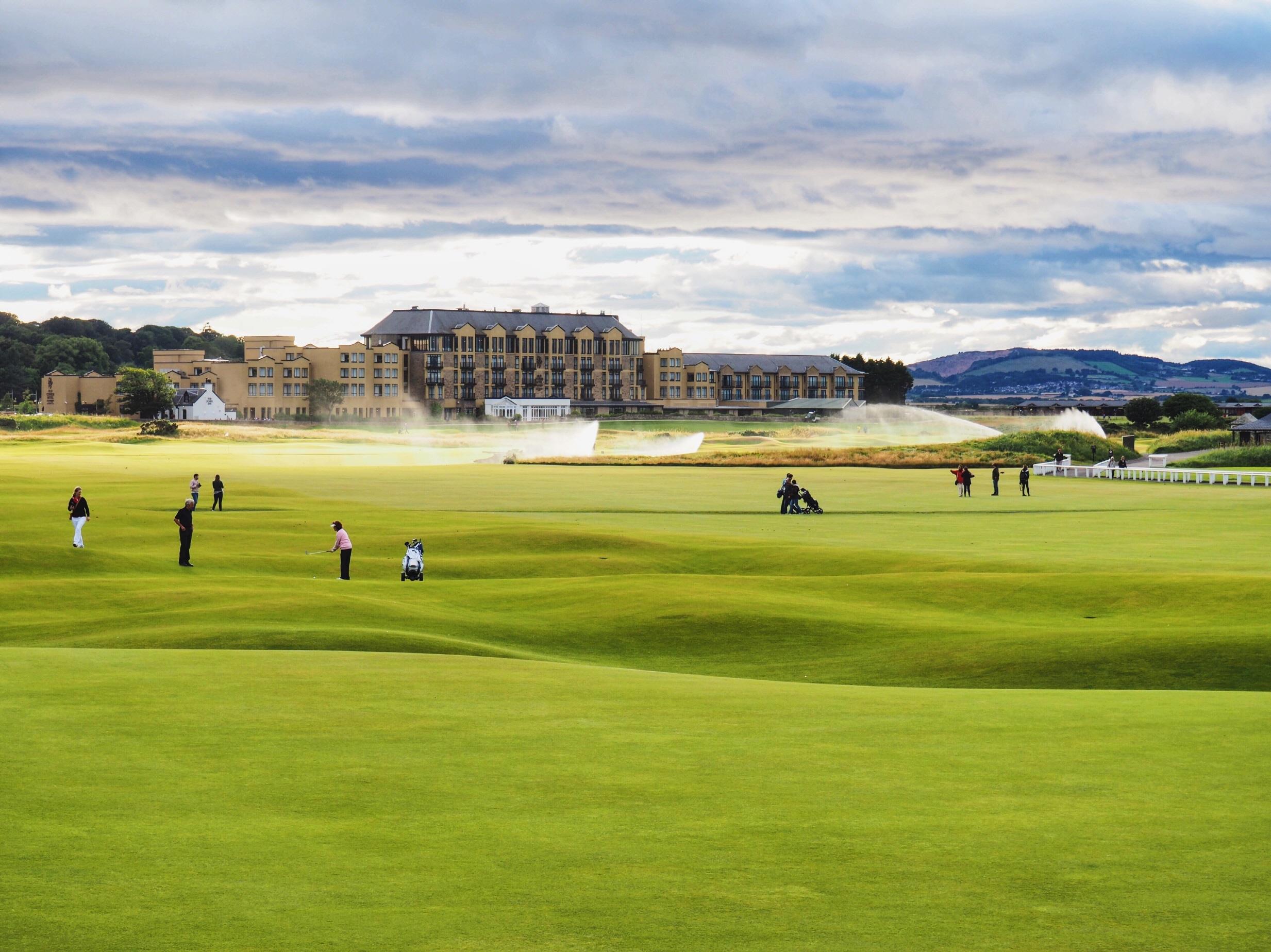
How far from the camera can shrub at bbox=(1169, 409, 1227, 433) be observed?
19075 cm

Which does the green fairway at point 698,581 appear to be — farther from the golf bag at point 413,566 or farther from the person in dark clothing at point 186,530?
the golf bag at point 413,566

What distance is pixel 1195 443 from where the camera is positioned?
155750mm

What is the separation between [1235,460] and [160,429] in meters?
125

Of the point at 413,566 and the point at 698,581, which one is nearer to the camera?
the point at 698,581

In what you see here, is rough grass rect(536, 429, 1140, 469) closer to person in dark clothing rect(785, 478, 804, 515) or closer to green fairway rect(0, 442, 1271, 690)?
green fairway rect(0, 442, 1271, 690)

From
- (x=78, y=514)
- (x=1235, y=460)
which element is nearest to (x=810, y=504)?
(x=78, y=514)

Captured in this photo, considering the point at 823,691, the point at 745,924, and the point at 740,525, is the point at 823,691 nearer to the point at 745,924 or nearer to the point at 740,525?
the point at 745,924

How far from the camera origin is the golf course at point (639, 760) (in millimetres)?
10008

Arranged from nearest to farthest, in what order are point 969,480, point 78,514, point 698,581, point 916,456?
1. point 698,581
2. point 78,514
3. point 969,480
4. point 916,456

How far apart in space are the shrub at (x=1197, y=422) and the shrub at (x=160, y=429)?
134 meters

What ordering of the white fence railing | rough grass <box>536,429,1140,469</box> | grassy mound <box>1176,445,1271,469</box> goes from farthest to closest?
grassy mound <box>1176,445,1271,469</box> < rough grass <box>536,429,1140,469</box> < the white fence railing

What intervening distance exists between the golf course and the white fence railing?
176 ft

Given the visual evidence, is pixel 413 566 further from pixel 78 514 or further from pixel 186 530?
pixel 78 514

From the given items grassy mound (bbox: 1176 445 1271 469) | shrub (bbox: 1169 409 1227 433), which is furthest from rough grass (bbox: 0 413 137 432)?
shrub (bbox: 1169 409 1227 433)
